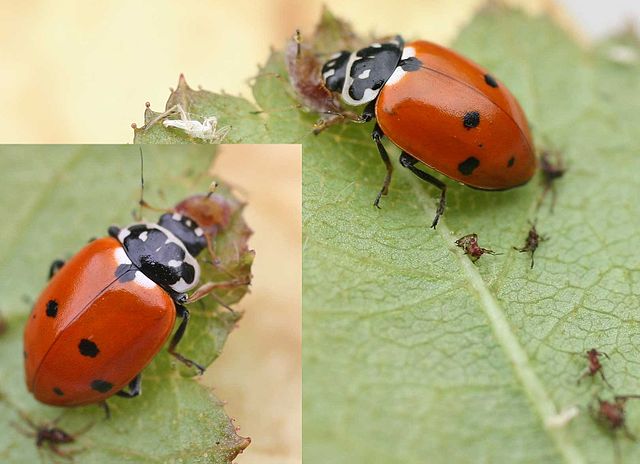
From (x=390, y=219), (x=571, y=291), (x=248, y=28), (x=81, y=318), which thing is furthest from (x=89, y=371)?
(x=248, y=28)

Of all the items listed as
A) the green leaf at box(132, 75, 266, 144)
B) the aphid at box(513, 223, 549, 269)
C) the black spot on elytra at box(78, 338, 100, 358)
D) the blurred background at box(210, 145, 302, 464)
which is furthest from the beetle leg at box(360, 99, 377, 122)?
the black spot on elytra at box(78, 338, 100, 358)

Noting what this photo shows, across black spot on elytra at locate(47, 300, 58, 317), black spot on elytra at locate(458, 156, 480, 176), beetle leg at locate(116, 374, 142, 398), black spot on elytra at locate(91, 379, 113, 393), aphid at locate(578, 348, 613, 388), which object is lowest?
beetle leg at locate(116, 374, 142, 398)

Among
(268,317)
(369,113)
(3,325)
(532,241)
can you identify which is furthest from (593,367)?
(3,325)

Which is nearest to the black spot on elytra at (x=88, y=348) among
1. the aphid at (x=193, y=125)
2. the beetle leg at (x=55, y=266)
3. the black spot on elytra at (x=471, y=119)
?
the beetle leg at (x=55, y=266)

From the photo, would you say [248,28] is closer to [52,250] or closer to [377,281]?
[52,250]

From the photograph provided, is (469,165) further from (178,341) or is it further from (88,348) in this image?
(88,348)

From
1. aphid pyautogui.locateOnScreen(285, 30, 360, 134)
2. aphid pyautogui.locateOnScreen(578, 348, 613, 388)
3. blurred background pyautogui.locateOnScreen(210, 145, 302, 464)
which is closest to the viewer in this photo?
aphid pyautogui.locateOnScreen(578, 348, 613, 388)

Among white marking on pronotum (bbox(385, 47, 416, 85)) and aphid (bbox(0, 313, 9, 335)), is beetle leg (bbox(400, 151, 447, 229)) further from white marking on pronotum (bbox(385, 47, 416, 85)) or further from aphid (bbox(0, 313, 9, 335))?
aphid (bbox(0, 313, 9, 335))
